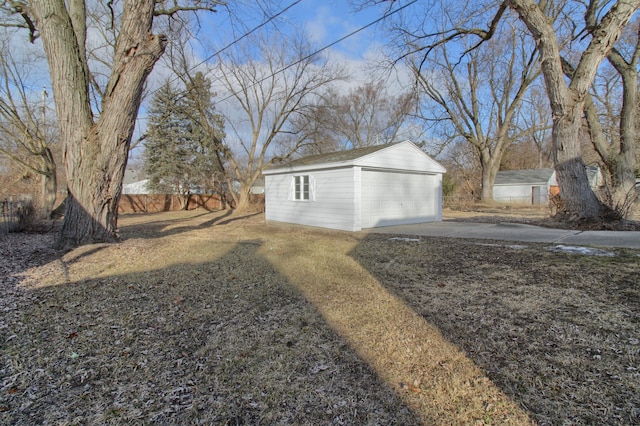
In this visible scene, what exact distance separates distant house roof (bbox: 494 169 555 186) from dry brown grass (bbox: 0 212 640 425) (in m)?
27.7

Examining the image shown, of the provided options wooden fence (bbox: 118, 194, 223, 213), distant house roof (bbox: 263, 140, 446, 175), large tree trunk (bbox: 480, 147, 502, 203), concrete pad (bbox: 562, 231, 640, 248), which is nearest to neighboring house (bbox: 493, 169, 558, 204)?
large tree trunk (bbox: 480, 147, 502, 203)

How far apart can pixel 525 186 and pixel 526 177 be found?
1.24 metres

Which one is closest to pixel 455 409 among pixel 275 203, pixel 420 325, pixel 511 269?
pixel 420 325

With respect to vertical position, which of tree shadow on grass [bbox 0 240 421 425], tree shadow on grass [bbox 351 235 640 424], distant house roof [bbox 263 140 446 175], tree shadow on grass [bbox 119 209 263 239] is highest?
distant house roof [bbox 263 140 446 175]

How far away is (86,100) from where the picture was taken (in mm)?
6590

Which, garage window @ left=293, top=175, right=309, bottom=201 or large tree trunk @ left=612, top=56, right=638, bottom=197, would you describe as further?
garage window @ left=293, top=175, right=309, bottom=201

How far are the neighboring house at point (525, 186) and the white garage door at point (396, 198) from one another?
59.6 ft

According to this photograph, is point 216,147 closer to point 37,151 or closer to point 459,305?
point 37,151

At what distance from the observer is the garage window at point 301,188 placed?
12.6 meters

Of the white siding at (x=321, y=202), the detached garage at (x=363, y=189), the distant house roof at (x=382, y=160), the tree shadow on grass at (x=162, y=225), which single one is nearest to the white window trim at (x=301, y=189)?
the detached garage at (x=363, y=189)

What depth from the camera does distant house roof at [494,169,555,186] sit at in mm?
28656

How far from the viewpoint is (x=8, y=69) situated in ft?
45.8

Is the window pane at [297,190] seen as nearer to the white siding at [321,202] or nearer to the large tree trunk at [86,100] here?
the white siding at [321,202]

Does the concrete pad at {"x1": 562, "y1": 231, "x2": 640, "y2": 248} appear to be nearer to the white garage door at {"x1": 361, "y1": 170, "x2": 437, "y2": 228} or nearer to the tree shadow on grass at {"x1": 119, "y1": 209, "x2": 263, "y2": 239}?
the white garage door at {"x1": 361, "y1": 170, "x2": 437, "y2": 228}
